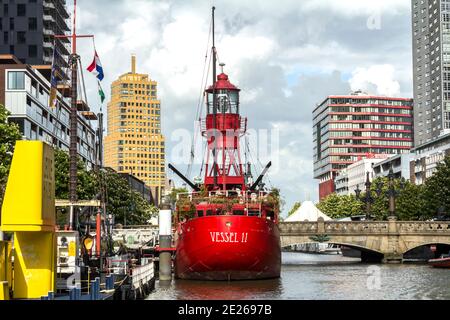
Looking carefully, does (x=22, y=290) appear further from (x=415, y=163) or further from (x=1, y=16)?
(x=415, y=163)

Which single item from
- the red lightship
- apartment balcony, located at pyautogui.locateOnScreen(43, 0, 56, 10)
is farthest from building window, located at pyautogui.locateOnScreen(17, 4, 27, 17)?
the red lightship

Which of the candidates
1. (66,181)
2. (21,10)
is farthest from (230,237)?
(21,10)

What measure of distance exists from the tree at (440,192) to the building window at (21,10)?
8624cm

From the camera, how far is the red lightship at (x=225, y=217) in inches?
2435

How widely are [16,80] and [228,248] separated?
59.4m

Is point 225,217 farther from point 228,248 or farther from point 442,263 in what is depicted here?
point 442,263

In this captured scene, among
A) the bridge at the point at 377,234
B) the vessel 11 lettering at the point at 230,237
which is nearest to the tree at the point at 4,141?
the vessel 11 lettering at the point at 230,237

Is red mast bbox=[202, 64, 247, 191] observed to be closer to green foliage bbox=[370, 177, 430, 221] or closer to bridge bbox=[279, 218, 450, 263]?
bridge bbox=[279, 218, 450, 263]

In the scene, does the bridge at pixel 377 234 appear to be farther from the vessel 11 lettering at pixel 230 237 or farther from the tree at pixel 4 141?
the tree at pixel 4 141

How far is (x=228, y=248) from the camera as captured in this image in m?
61.4

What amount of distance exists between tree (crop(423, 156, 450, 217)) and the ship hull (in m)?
51.2

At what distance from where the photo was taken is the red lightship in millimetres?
61844
